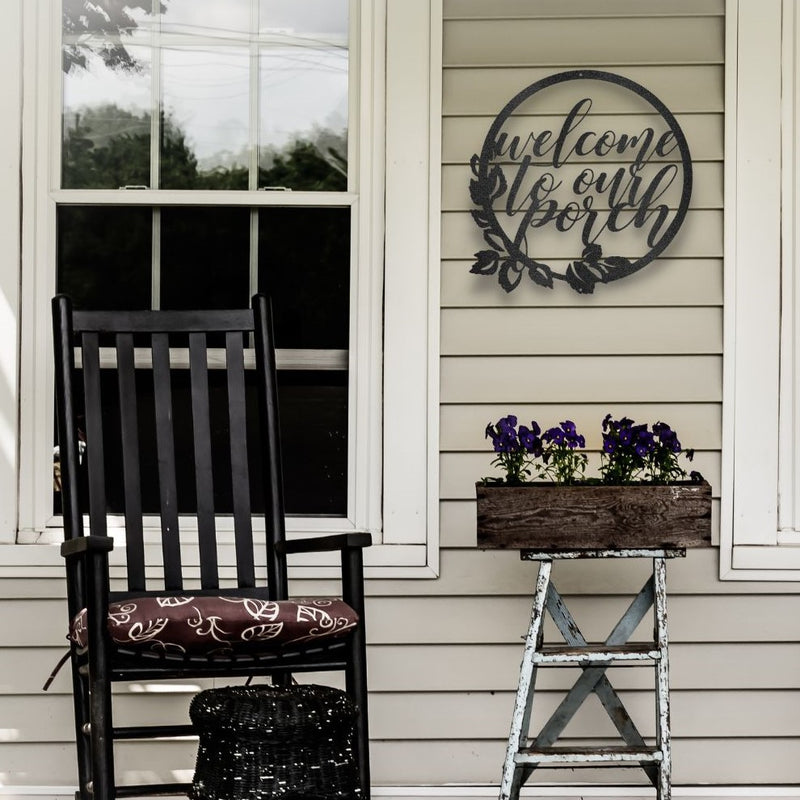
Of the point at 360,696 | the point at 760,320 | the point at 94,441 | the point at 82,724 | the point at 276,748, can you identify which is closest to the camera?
the point at 276,748

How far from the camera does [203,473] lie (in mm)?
2402

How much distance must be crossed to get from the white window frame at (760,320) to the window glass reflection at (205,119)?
1188mm

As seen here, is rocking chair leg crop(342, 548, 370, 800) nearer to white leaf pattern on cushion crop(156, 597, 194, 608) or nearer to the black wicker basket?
the black wicker basket

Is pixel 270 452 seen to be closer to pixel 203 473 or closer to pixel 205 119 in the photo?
pixel 203 473

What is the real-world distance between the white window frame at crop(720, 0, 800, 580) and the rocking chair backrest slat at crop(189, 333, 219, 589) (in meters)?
1.21

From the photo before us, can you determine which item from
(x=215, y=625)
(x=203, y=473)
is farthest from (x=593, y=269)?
(x=215, y=625)

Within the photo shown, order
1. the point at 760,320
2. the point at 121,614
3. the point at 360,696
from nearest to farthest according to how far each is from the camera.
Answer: the point at 121,614 → the point at 360,696 → the point at 760,320

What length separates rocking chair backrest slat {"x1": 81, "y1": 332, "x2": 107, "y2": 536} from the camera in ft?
7.63

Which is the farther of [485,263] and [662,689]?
[485,263]

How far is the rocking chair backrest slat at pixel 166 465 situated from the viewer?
2.37 meters

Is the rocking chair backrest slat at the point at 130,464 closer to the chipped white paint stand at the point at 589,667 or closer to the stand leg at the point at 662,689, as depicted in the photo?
the chipped white paint stand at the point at 589,667

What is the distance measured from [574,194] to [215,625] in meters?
1.34

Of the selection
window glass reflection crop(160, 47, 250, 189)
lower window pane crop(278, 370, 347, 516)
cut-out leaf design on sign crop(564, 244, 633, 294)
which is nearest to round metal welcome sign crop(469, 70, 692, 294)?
cut-out leaf design on sign crop(564, 244, 633, 294)

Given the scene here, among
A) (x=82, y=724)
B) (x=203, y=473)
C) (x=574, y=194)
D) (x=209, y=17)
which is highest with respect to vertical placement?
(x=209, y=17)
